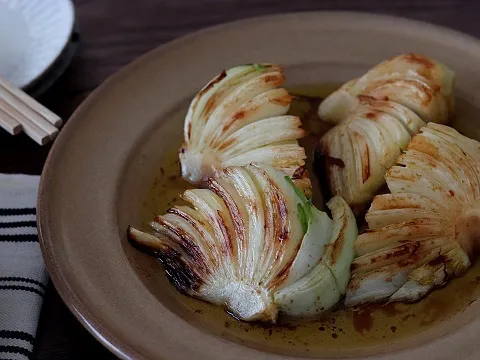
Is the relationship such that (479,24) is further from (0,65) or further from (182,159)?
(0,65)

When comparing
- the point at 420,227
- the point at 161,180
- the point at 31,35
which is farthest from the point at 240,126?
the point at 31,35

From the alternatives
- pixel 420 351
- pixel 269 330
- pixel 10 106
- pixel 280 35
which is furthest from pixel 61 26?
pixel 420 351

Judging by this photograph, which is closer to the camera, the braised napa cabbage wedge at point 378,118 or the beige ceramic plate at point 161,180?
the beige ceramic plate at point 161,180

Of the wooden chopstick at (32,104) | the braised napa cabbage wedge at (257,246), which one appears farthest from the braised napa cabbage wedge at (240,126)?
the wooden chopstick at (32,104)

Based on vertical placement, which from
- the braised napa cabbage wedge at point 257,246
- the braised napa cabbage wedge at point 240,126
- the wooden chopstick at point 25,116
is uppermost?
the braised napa cabbage wedge at point 240,126

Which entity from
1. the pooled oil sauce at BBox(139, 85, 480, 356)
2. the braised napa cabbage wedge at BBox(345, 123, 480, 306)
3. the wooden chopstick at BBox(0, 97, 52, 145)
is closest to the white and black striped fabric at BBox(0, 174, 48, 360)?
the wooden chopstick at BBox(0, 97, 52, 145)

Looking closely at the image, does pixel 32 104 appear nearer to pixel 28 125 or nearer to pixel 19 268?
pixel 28 125

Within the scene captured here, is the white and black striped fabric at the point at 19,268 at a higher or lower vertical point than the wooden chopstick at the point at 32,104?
lower

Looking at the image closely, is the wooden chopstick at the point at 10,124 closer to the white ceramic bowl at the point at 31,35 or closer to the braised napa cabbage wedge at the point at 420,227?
the white ceramic bowl at the point at 31,35
